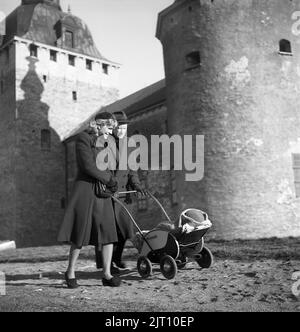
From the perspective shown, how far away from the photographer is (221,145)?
14102mm

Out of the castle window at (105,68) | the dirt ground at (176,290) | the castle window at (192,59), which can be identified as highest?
the castle window at (105,68)

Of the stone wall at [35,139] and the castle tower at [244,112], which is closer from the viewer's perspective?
the castle tower at [244,112]

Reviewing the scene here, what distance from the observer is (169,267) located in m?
5.88

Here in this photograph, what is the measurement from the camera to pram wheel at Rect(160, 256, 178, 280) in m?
5.79

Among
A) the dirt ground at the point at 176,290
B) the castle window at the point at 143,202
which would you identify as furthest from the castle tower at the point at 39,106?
the dirt ground at the point at 176,290

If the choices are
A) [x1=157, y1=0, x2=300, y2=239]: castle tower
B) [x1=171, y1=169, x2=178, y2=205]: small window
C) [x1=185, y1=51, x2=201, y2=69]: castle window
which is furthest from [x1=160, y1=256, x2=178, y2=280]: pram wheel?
[x1=171, y1=169, x2=178, y2=205]: small window

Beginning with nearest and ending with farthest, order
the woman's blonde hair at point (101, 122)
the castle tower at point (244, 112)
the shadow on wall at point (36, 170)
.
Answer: the woman's blonde hair at point (101, 122)
the castle tower at point (244, 112)
the shadow on wall at point (36, 170)

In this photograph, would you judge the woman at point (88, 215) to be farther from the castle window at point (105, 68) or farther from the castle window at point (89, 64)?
the castle window at point (105, 68)

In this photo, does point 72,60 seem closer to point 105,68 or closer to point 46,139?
point 105,68

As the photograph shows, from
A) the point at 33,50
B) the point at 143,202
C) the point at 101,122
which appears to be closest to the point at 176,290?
the point at 101,122

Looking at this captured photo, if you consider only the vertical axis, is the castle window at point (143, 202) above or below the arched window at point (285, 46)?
below

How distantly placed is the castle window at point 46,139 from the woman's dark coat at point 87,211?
21280 mm

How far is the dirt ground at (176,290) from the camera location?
428 cm

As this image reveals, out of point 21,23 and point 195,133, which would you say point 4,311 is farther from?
point 21,23
